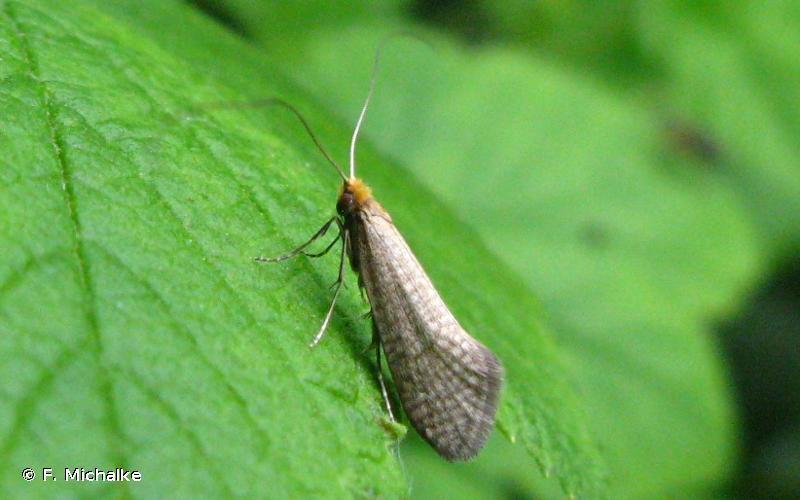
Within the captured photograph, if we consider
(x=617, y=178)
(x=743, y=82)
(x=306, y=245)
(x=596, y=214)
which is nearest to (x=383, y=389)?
(x=306, y=245)

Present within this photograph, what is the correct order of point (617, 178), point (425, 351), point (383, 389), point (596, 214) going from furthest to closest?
point (617, 178) → point (596, 214) → point (425, 351) → point (383, 389)

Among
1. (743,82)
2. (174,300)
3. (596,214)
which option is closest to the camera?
(174,300)

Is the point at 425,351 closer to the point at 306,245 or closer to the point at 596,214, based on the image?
the point at 306,245

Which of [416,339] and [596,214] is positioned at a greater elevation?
[416,339]

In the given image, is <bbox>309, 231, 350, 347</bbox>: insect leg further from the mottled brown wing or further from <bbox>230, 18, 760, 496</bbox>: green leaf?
<bbox>230, 18, 760, 496</bbox>: green leaf

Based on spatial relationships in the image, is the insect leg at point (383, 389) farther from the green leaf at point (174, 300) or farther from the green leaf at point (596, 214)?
the green leaf at point (596, 214)

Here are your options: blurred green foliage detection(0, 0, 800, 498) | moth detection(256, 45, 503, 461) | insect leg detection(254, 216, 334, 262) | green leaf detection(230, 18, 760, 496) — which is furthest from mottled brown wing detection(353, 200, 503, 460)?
green leaf detection(230, 18, 760, 496)
